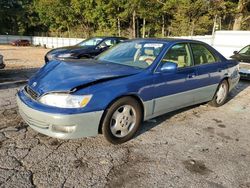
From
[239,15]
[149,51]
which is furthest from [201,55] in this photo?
[239,15]

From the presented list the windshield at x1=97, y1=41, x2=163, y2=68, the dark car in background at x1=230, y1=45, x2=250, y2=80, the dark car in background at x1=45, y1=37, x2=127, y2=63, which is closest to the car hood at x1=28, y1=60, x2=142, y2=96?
the windshield at x1=97, y1=41, x2=163, y2=68

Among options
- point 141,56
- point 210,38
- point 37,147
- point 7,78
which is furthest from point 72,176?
point 210,38

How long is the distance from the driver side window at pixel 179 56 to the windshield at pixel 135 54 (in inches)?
7.3

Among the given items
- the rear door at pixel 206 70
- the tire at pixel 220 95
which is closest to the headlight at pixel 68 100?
the rear door at pixel 206 70

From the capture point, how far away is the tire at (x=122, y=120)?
11.2ft

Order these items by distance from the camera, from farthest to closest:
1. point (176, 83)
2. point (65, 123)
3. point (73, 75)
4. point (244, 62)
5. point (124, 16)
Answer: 1. point (124, 16)
2. point (244, 62)
3. point (176, 83)
4. point (73, 75)
5. point (65, 123)

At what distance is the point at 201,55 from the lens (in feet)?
16.3

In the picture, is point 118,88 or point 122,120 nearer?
point 118,88

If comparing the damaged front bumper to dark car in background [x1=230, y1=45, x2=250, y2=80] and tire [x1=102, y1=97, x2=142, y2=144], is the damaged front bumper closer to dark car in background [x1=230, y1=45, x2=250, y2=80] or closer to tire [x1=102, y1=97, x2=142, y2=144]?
tire [x1=102, y1=97, x2=142, y2=144]

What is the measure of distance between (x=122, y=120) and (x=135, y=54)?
1.34 m

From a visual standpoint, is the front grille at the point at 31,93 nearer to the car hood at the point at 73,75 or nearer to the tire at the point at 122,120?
the car hood at the point at 73,75

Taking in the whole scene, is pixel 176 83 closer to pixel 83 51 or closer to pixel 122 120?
pixel 122 120

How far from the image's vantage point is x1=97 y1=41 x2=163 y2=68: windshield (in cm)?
415

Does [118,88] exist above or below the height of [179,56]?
below
